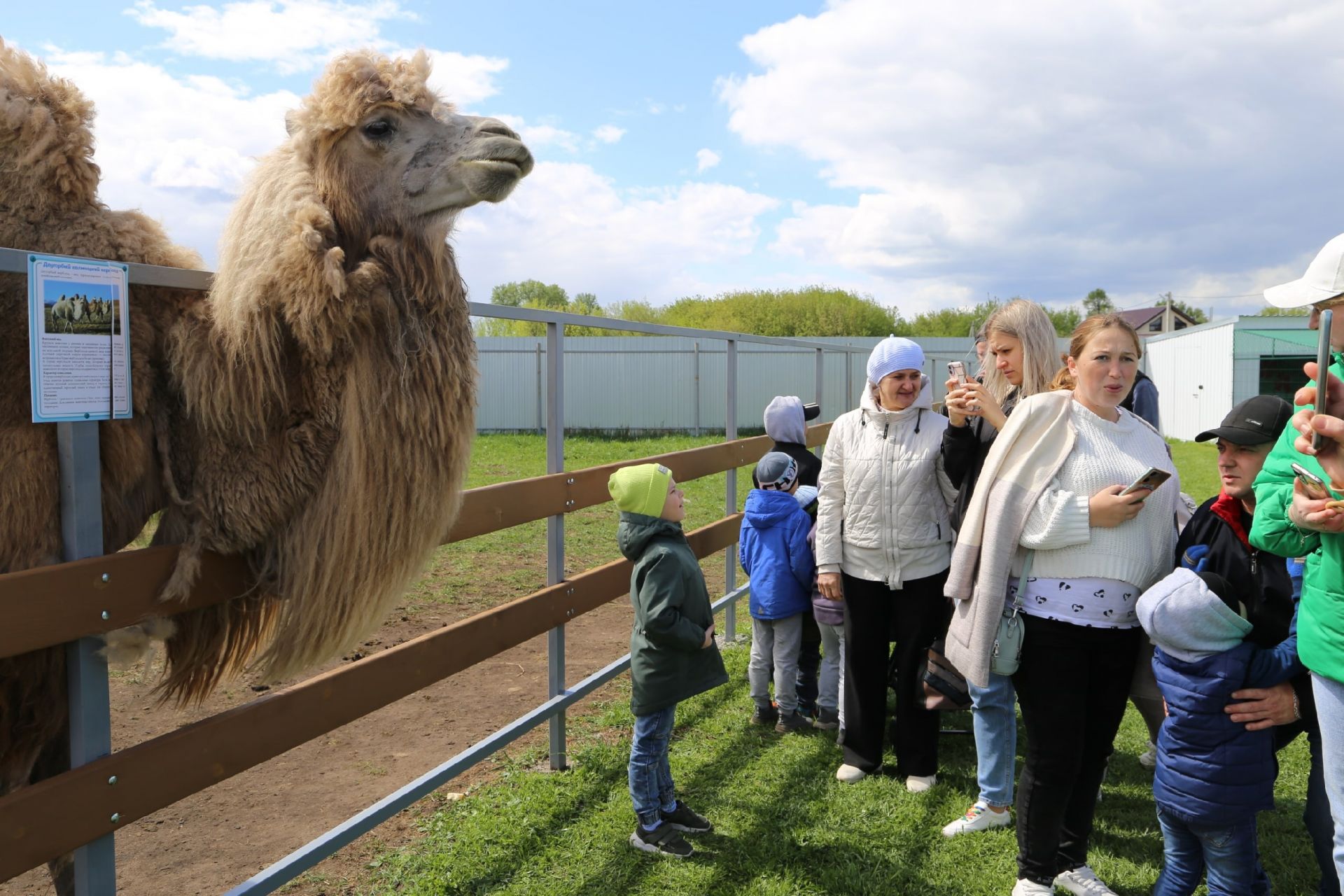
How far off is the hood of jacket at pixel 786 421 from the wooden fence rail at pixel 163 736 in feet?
8.05

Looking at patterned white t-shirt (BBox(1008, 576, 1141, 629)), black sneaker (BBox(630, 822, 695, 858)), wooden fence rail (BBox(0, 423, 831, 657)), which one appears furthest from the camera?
black sneaker (BBox(630, 822, 695, 858))

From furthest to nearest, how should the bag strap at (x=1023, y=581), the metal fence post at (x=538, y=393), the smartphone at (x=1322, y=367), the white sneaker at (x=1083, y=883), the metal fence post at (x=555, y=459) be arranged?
the metal fence post at (x=538, y=393) < the metal fence post at (x=555, y=459) < the white sneaker at (x=1083, y=883) < the bag strap at (x=1023, y=581) < the smartphone at (x=1322, y=367)

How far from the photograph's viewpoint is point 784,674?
5.14 meters

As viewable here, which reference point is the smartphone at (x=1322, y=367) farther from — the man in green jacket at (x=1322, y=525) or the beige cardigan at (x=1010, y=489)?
the beige cardigan at (x=1010, y=489)

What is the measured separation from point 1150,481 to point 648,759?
220cm

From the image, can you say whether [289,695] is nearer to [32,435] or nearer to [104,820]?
[104,820]

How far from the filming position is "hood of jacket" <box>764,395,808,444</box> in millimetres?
5578

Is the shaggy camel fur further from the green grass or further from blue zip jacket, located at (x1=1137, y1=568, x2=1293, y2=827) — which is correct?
blue zip jacket, located at (x1=1137, y1=568, x2=1293, y2=827)

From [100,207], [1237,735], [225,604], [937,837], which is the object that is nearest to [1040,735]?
[1237,735]

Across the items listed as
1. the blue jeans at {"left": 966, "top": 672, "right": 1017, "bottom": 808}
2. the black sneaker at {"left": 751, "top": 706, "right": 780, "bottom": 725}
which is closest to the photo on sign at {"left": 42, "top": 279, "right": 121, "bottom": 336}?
the blue jeans at {"left": 966, "top": 672, "right": 1017, "bottom": 808}

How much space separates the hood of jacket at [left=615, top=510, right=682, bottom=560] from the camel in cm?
142

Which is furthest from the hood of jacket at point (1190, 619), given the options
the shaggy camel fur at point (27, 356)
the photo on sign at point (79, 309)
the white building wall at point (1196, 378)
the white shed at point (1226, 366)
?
the white building wall at point (1196, 378)

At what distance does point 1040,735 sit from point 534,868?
78.6 inches

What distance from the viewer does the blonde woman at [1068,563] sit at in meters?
3.16
